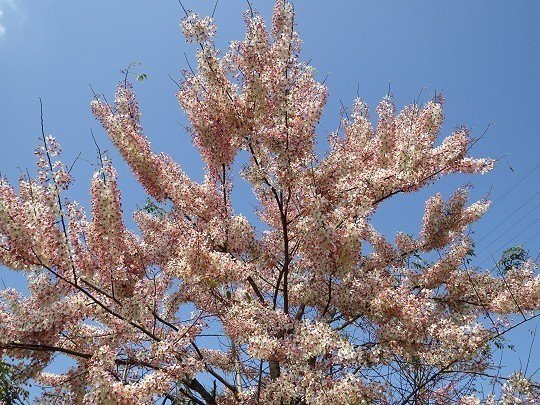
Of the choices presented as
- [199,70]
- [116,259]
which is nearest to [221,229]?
[116,259]

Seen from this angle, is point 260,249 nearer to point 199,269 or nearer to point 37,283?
point 199,269

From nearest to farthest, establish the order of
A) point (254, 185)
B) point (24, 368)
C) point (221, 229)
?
point (24, 368) → point (254, 185) → point (221, 229)

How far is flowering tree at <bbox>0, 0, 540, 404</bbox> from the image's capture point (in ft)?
16.6

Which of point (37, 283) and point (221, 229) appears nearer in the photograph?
point (37, 283)

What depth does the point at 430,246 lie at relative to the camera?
8.01 meters

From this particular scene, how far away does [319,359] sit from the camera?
5.41m

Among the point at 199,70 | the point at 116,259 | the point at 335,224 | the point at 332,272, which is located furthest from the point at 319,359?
the point at 199,70

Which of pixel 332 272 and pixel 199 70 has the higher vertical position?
pixel 199 70

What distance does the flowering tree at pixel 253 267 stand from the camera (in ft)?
16.6

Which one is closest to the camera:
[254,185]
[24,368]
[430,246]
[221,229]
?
[24,368]

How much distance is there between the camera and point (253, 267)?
6496mm

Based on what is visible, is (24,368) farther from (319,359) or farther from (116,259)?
(319,359)

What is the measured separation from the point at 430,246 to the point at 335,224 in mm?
3012

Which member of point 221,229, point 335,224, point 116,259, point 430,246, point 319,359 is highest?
point 430,246
